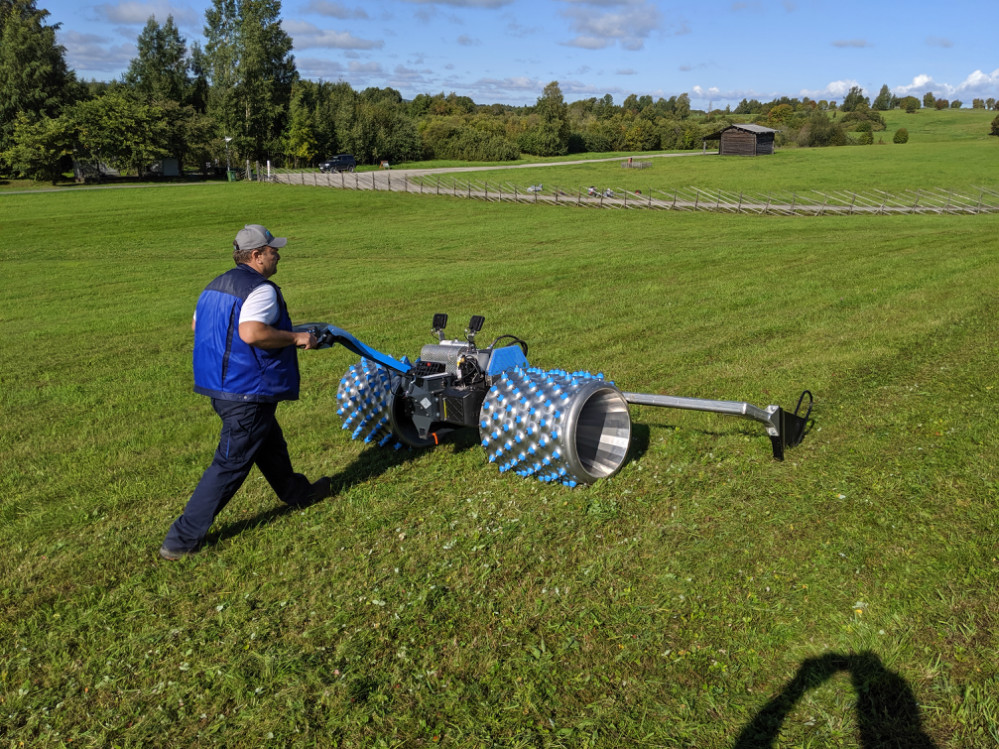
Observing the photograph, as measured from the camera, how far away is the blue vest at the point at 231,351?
5688mm

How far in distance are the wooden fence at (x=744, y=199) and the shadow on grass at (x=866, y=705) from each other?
4236 cm

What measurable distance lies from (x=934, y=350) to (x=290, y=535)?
8673 millimetres

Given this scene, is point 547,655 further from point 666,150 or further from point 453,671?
point 666,150

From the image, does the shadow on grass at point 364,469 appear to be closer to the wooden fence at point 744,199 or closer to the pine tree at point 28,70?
the wooden fence at point 744,199

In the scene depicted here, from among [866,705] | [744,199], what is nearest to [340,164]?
[744,199]

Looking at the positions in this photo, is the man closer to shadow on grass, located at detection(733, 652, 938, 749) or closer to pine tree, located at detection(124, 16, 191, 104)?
shadow on grass, located at detection(733, 652, 938, 749)

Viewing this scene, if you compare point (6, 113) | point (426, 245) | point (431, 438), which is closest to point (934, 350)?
point (431, 438)

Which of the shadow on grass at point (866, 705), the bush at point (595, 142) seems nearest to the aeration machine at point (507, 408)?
the shadow on grass at point (866, 705)

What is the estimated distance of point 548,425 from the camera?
21.2 ft

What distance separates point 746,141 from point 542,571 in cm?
9594

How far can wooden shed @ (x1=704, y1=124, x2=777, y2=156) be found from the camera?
93000 millimetres

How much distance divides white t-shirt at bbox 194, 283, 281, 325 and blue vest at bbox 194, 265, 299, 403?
0.05m

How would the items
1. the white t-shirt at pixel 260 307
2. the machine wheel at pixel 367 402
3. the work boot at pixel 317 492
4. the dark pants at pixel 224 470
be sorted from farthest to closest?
the machine wheel at pixel 367 402 < the work boot at pixel 317 492 < the dark pants at pixel 224 470 < the white t-shirt at pixel 260 307

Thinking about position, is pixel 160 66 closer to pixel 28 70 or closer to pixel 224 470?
pixel 28 70
